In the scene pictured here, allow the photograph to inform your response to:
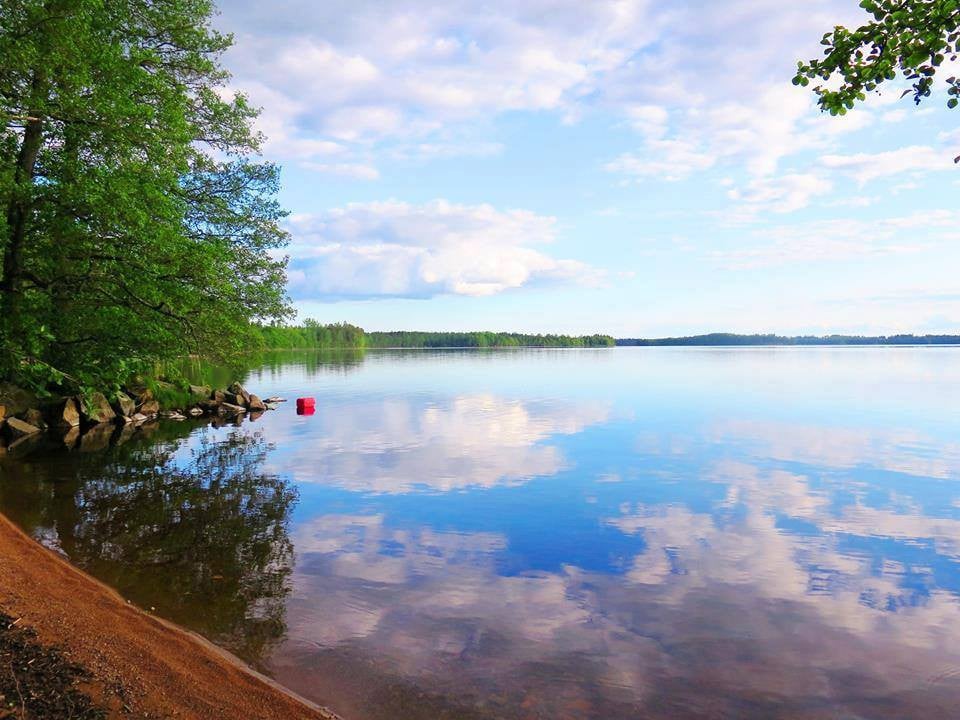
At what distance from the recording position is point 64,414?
104 feet

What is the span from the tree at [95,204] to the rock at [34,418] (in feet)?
21.2

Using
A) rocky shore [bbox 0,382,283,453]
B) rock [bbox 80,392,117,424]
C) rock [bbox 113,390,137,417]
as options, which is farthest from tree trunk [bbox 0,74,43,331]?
rock [bbox 113,390,137,417]

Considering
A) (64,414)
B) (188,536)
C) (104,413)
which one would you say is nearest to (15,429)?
(64,414)

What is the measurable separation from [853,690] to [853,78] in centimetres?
918

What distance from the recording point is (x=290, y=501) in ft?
60.7

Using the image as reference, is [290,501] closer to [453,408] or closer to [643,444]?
[643,444]

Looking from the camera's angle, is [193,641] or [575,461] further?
[575,461]

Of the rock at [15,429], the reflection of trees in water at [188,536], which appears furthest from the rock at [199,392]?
the reflection of trees in water at [188,536]

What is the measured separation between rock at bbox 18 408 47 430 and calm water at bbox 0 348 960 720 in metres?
5.25

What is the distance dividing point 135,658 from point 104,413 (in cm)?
3199

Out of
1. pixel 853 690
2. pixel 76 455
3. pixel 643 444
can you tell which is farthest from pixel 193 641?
pixel 643 444

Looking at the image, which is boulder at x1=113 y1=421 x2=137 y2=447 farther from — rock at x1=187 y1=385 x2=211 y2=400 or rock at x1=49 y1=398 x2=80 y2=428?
rock at x1=187 y1=385 x2=211 y2=400

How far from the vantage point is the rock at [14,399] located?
29016 mm

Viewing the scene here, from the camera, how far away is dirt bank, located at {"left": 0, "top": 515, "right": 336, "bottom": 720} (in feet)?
21.4
